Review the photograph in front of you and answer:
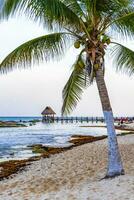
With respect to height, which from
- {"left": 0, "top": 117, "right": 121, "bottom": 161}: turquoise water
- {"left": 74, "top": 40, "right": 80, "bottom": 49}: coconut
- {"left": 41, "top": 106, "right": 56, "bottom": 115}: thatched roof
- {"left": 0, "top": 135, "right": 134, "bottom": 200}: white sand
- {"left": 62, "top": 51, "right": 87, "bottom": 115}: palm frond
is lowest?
{"left": 0, "top": 135, "right": 134, "bottom": 200}: white sand

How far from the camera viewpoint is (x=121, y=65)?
14.0 metres

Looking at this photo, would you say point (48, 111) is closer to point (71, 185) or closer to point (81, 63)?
point (81, 63)

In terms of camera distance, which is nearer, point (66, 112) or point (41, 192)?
point (41, 192)

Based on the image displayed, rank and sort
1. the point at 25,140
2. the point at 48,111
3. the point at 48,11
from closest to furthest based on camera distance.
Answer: the point at 48,11 → the point at 25,140 → the point at 48,111

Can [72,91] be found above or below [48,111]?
below

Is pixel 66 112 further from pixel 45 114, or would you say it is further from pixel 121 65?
pixel 45 114

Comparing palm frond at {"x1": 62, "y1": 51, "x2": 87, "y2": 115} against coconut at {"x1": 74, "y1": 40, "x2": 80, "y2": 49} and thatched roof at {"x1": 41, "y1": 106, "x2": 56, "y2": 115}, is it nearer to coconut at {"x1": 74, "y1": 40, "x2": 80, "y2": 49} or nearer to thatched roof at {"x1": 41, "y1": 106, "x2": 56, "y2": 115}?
coconut at {"x1": 74, "y1": 40, "x2": 80, "y2": 49}

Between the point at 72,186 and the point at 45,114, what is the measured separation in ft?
271

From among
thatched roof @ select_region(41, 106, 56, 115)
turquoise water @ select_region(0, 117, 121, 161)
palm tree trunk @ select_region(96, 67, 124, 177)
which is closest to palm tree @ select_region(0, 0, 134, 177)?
palm tree trunk @ select_region(96, 67, 124, 177)

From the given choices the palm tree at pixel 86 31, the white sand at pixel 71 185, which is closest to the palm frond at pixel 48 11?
the palm tree at pixel 86 31

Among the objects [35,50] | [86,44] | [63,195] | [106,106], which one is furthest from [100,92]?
[63,195]

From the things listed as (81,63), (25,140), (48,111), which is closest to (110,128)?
(81,63)

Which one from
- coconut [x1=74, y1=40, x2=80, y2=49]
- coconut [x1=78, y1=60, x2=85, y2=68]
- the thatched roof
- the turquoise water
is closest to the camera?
coconut [x1=74, y1=40, x2=80, y2=49]

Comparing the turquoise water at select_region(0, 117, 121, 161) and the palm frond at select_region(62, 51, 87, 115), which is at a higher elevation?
the palm frond at select_region(62, 51, 87, 115)
